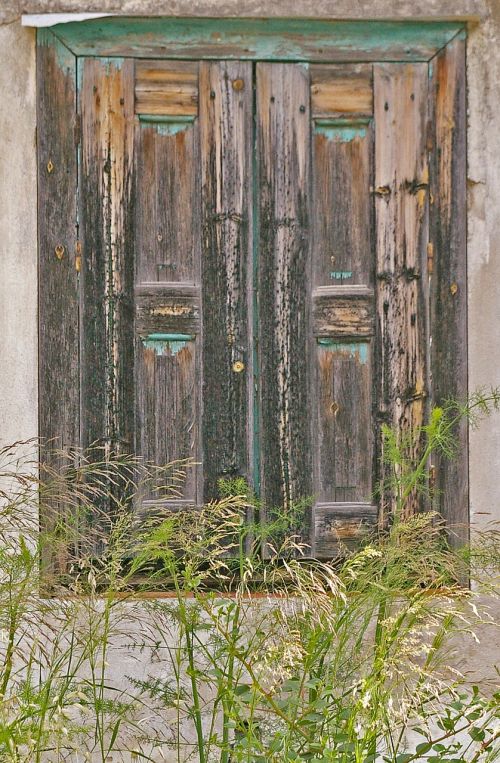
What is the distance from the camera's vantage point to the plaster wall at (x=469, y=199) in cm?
398

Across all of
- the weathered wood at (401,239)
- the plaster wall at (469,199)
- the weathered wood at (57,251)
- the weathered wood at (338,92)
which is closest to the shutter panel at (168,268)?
the weathered wood at (57,251)

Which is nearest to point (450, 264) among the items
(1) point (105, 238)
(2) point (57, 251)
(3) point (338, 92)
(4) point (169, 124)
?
(3) point (338, 92)

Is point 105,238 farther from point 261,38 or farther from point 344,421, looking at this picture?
point 344,421

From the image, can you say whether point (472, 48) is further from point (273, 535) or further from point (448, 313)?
point (273, 535)

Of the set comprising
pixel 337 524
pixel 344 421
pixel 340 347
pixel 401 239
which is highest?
pixel 401 239

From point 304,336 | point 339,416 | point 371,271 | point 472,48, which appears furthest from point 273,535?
point 472,48

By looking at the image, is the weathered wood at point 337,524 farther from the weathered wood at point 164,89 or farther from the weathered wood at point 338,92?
the weathered wood at point 164,89

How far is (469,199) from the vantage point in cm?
409

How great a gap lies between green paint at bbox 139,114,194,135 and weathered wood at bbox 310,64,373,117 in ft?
1.75

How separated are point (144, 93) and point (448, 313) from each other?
1564mm

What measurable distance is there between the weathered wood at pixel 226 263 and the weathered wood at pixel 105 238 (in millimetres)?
324

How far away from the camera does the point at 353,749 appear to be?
235cm

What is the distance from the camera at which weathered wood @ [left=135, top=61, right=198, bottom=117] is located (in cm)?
408

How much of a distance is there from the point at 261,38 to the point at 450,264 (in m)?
1.23
